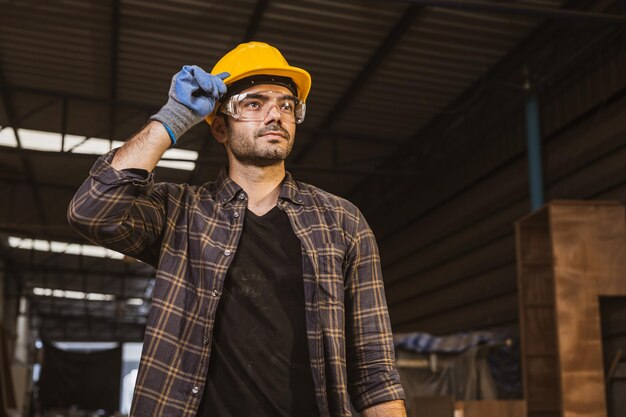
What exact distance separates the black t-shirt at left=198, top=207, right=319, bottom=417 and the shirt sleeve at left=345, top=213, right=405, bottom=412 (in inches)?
7.5

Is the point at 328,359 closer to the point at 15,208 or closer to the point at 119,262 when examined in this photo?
the point at 15,208

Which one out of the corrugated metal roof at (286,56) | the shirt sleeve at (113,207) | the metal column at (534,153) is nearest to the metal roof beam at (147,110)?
the corrugated metal roof at (286,56)

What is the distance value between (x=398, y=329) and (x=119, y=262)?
11.5 metres

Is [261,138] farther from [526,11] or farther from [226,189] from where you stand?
[526,11]

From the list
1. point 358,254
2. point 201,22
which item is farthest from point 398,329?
point 358,254

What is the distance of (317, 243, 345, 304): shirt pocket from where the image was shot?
227 centimetres

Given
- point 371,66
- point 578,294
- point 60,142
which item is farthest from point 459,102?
point 60,142

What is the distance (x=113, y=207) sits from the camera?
2.11 metres

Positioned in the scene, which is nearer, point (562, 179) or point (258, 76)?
point (258, 76)

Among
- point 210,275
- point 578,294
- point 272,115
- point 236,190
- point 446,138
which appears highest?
point 446,138

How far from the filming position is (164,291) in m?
2.22

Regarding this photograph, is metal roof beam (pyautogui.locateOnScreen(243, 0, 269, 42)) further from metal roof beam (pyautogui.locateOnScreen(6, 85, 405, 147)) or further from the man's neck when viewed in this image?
the man's neck

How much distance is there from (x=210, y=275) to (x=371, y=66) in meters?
8.45

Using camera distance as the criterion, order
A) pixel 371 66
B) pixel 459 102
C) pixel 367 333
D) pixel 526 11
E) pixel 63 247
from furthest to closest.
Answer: pixel 63 247 → pixel 459 102 → pixel 371 66 → pixel 526 11 → pixel 367 333
